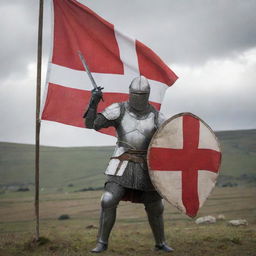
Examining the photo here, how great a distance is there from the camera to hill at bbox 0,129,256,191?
162 feet

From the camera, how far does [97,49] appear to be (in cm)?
791

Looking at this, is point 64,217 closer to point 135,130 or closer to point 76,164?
point 135,130

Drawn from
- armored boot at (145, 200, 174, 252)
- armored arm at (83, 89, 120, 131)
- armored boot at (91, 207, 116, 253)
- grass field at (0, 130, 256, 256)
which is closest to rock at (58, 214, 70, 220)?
grass field at (0, 130, 256, 256)

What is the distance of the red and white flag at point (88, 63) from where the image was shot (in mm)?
7660

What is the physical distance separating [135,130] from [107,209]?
123 cm

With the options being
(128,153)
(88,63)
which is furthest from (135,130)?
(88,63)

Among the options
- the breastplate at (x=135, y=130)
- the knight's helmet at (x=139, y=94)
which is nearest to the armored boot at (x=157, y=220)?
the breastplate at (x=135, y=130)

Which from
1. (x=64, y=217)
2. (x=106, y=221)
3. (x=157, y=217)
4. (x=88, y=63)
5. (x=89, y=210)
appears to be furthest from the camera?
(x=89, y=210)

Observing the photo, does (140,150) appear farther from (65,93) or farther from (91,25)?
(91,25)

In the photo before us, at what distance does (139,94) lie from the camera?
6777 mm

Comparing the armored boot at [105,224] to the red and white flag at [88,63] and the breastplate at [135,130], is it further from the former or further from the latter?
the red and white flag at [88,63]

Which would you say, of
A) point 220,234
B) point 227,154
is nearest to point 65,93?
point 220,234

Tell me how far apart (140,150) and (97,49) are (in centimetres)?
222

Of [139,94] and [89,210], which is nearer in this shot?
[139,94]
